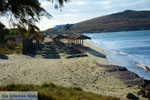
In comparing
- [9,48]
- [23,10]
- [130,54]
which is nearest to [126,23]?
[130,54]

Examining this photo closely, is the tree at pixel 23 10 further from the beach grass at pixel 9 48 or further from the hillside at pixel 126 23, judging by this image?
the hillside at pixel 126 23

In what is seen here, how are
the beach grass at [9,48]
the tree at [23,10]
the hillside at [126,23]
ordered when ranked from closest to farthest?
the tree at [23,10] < the beach grass at [9,48] < the hillside at [126,23]

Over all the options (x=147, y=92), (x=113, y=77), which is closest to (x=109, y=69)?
(x=113, y=77)

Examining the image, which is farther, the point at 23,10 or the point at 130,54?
the point at 130,54

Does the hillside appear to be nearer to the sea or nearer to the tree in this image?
the sea

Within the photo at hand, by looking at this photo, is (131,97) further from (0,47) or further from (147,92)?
(0,47)

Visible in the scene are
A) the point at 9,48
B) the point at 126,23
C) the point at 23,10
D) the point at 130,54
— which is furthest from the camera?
the point at 126,23

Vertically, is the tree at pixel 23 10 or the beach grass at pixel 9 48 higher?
the tree at pixel 23 10

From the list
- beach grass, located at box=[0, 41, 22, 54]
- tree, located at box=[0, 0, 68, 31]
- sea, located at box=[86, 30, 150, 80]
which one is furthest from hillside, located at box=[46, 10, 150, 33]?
tree, located at box=[0, 0, 68, 31]

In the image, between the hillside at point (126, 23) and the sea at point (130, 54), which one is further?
the hillside at point (126, 23)

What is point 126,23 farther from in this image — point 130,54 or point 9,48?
point 9,48

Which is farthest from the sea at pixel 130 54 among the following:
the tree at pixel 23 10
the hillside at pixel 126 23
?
the hillside at pixel 126 23

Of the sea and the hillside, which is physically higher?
the hillside

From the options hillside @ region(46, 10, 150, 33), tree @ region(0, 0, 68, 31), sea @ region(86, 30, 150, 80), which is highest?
hillside @ region(46, 10, 150, 33)
